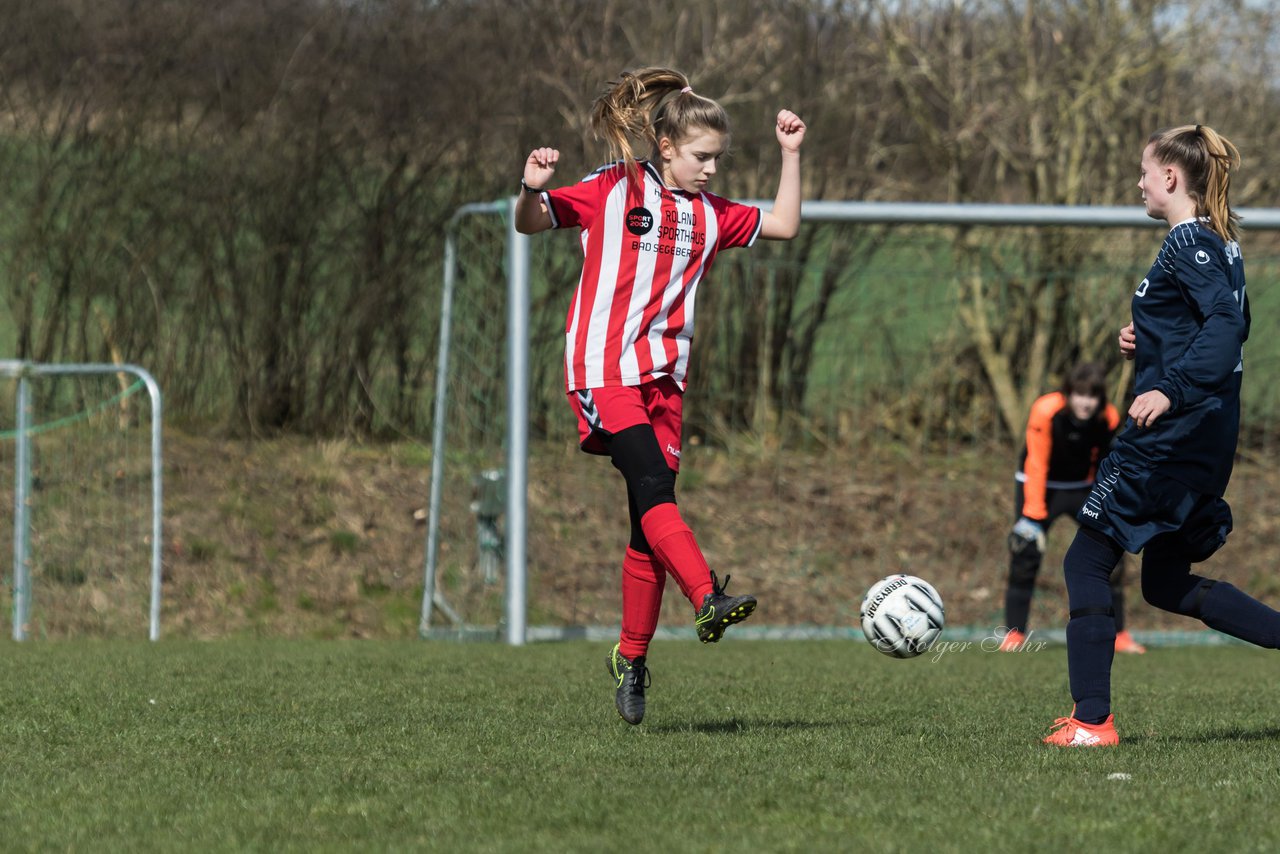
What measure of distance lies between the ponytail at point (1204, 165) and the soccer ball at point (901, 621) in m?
1.36

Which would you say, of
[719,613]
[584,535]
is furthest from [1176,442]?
[584,535]

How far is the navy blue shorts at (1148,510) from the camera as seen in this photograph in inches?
178

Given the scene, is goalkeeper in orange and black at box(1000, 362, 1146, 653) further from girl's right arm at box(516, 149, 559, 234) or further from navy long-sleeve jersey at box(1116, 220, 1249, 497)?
girl's right arm at box(516, 149, 559, 234)

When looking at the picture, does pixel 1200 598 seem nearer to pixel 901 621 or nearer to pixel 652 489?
pixel 901 621

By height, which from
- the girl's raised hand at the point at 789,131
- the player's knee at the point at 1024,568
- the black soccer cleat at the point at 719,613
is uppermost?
the girl's raised hand at the point at 789,131

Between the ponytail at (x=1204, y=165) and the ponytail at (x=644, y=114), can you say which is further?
the ponytail at (x=644, y=114)

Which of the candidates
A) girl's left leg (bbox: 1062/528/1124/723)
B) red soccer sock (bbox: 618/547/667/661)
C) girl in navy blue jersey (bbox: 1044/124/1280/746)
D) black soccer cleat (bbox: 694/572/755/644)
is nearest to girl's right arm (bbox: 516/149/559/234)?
red soccer sock (bbox: 618/547/667/661)

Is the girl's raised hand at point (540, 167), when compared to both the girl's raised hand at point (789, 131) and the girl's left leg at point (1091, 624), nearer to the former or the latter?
the girl's raised hand at point (789, 131)

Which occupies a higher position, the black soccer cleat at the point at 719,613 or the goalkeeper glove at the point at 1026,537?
the black soccer cleat at the point at 719,613

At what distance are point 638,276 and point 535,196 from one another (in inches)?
15.5

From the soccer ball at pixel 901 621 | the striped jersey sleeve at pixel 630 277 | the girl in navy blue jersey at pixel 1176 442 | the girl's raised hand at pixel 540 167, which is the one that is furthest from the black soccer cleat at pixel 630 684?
the girl's raised hand at pixel 540 167

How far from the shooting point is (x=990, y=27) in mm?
13484

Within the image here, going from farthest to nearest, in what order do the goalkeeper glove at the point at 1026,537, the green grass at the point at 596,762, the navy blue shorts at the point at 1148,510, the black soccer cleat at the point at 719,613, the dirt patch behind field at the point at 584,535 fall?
the dirt patch behind field at the point at 584,535 < the goalkeeper glove at the point at 1026,537 < the navy blue shorts at the point at 1148,510 < the black soccer cleat at the point at 719,613 < the green grass at the point at 596,762

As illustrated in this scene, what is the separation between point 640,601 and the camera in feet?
16.7
